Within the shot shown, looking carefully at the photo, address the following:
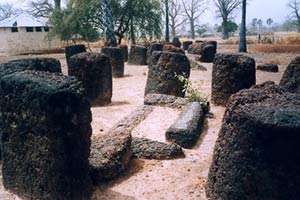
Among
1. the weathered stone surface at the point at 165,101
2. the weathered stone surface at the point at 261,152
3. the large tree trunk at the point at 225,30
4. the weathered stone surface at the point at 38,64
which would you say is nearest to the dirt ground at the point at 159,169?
the weathered stone surface at the point at 165,101

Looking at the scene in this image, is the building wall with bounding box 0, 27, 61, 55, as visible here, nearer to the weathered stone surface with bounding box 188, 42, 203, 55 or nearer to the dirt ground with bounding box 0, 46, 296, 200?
the weathered stone surface with bounding box 188, 42, 203, 55

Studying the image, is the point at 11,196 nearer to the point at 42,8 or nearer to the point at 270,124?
the point at 270,124

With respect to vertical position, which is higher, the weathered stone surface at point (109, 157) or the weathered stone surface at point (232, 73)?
the weathered stone surface at point (232, 73)

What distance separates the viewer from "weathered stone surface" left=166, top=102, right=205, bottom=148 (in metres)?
6.76

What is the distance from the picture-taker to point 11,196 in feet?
15.5

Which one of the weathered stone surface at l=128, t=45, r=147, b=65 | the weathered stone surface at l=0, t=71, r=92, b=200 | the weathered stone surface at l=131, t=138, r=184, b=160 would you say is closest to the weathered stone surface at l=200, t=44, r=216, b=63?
the weathered stone surface at l=128, t=45, r=147, b=65

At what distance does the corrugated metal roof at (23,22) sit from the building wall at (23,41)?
799 millimetres

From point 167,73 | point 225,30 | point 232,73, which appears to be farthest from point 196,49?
point 225,30

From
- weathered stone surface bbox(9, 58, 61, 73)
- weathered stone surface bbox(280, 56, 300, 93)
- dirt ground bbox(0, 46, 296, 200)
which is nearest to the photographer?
dirt ground bbox(0, 46, 296, 200)

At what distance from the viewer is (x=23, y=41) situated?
1355 inches

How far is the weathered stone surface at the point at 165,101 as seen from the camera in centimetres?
895

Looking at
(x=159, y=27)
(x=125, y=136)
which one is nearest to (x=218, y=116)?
(x=125, y=136)

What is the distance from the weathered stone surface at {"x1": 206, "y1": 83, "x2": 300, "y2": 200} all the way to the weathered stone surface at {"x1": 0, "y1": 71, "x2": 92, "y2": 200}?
1.50 m

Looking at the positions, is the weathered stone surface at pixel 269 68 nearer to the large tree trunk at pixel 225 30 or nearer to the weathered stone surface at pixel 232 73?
the weathered stone surface at pixel 232 73
